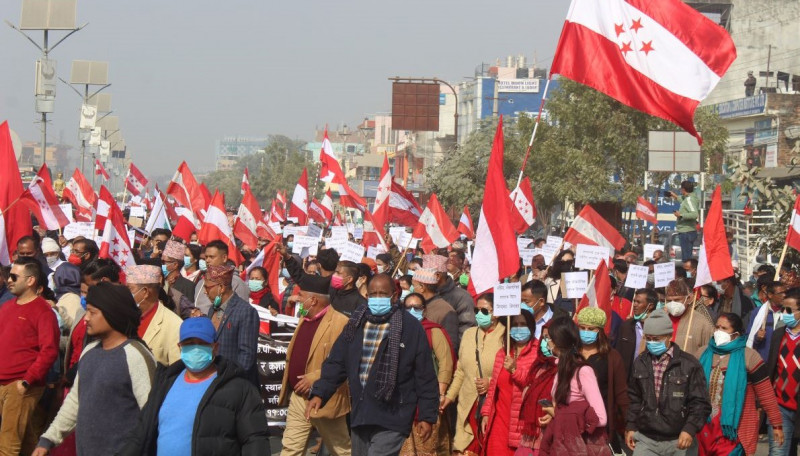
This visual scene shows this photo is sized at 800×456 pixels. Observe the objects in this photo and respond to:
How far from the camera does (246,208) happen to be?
1827cm

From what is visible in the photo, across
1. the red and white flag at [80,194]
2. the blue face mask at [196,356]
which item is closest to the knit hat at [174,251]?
the blue face mask at [196,356]

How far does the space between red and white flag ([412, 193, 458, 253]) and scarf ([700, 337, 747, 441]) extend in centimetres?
994

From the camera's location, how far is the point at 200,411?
561 centimetres

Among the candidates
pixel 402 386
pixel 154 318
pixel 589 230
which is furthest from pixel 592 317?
pixel 589 230

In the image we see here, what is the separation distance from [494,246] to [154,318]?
317 cm

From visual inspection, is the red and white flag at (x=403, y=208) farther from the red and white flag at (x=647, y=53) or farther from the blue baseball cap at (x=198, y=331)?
the blue baseball cap at (x=198, y=331)

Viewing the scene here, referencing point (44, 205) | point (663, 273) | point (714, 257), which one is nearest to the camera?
point (714, 257)

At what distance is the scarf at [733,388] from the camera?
8852mm

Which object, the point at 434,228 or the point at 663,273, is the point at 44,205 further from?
the point at 663,273

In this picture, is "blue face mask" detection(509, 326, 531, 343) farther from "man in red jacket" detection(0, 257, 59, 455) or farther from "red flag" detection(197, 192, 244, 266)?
"red flag" detection(197, 192, 244, 266)

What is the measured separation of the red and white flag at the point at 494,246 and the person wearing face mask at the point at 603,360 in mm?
1162

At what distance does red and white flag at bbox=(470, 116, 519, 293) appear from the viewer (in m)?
9.59

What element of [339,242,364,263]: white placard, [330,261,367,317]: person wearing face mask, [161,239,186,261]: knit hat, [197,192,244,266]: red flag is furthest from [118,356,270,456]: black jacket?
[197,192,244,266]: red flag

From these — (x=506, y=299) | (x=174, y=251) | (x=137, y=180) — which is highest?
(x=137, y=180)
